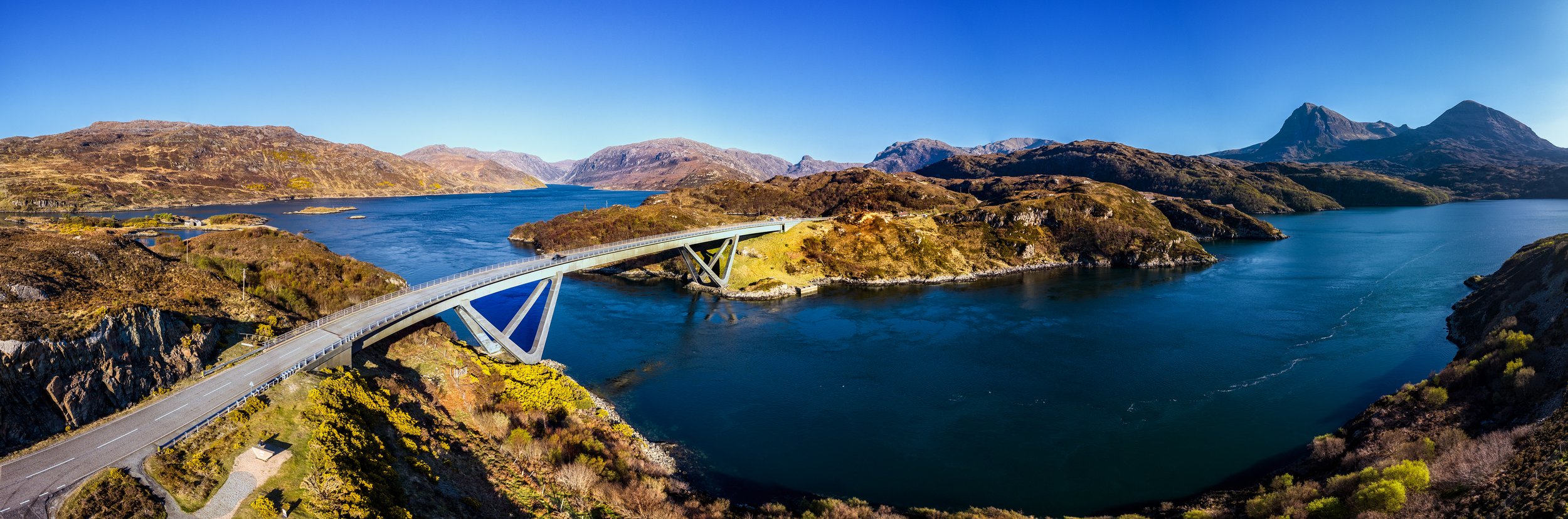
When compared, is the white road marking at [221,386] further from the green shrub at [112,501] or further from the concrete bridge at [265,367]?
the green shrub at [112,501]

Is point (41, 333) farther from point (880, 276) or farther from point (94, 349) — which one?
point (880, 276)

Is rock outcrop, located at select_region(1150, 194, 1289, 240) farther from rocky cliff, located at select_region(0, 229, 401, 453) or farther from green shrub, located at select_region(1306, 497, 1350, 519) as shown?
rocky cliff, located at select_region(0, 229, 401, 453)

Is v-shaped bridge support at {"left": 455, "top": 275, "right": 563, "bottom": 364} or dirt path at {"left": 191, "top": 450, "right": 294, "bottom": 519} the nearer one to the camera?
dirt path at {"left": 191, "top": 450, "right": 294, "bottom": 519}

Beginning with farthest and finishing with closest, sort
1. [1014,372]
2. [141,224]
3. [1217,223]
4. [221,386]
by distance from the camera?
[1217,223] → [141,224] → [1014,372] → [221,386]

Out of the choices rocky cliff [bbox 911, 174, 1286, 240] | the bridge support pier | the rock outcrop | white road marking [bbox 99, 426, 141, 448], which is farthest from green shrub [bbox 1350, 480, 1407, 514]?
the rock outcrop

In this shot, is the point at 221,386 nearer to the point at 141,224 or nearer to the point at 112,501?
the point at 112,501

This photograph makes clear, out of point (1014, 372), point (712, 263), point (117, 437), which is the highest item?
point (712, 263)

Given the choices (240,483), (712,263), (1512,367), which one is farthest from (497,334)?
(1512,367)

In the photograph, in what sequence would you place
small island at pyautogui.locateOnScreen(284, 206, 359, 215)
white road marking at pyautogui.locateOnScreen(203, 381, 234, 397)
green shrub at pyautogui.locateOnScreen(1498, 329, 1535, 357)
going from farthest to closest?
small island at pyautogui.locateOnScreen(284, 206, 359, 215)
green shrub at pyautogui.locateOnScreen(1498, 329, 1535, 357)
white road marking at pyautogui.locateOnScreen(203, 381, 234, 397)
